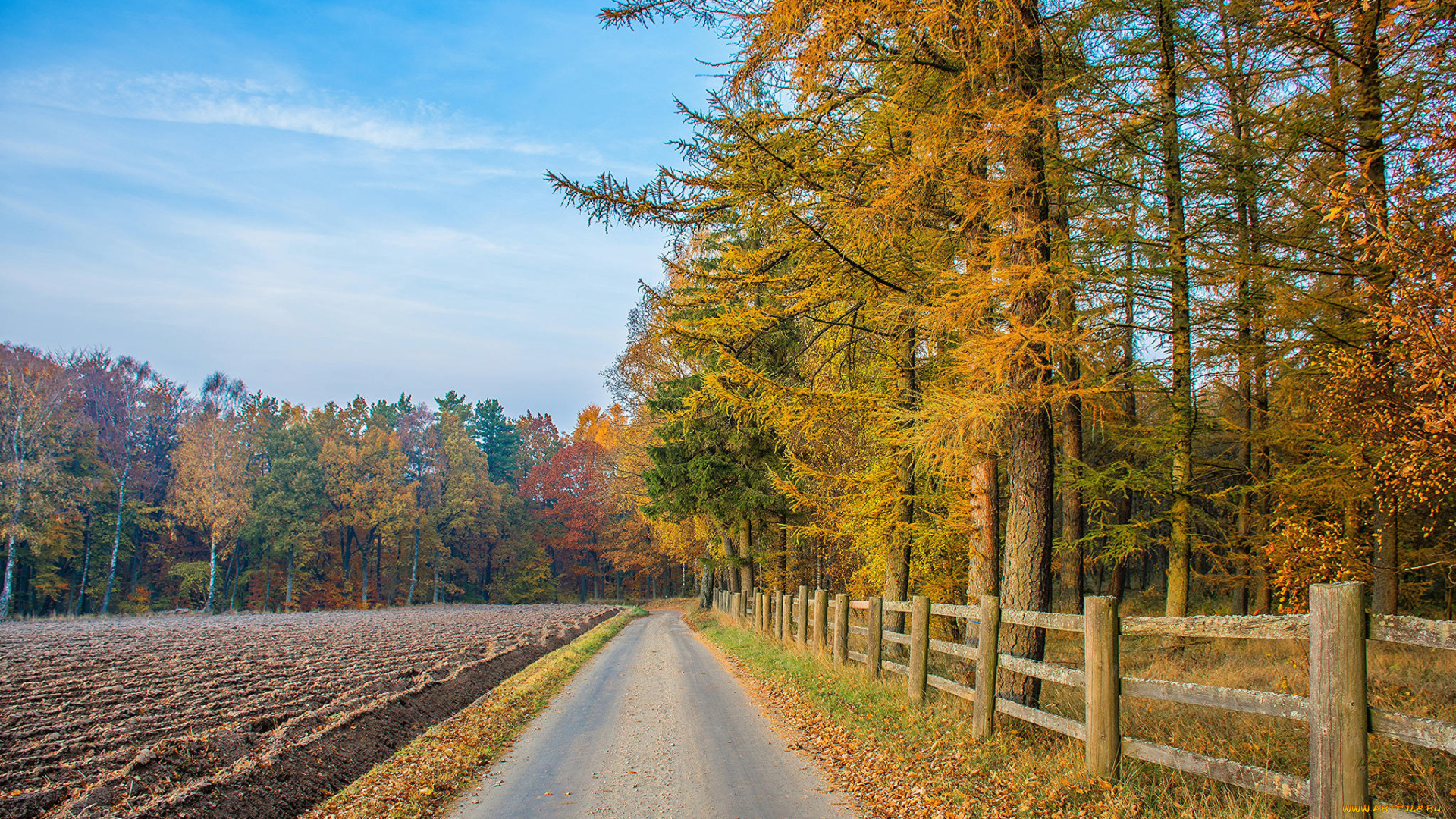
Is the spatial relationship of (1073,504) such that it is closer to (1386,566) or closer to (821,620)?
(1386,566)

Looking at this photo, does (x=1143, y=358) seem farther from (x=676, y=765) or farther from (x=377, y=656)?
(x=377, y=656)

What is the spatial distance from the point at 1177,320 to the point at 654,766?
33.2 ft

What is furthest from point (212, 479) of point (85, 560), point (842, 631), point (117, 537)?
point (842, 631)

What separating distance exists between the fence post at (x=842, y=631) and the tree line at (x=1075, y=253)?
1.30 metres

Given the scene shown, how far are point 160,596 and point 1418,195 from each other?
63.1 m

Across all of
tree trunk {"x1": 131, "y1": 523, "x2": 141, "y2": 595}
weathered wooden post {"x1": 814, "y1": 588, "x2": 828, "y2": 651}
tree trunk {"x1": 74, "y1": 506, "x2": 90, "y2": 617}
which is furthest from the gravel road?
tree trunk {"x1": 131, "y1": 523, "x2": 141, "y2": 595}

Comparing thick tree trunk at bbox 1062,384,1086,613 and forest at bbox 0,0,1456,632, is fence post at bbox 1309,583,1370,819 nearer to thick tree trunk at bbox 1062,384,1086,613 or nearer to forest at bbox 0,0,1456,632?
forest at bbox 0,0,1456,632

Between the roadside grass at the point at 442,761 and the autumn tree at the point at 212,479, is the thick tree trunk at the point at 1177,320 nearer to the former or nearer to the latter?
the roadside grass at the point at 442,761

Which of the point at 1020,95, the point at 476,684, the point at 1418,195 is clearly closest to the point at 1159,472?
the point at 1418,195

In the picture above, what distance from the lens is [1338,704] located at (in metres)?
3.63

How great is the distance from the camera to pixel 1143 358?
11.0 meters

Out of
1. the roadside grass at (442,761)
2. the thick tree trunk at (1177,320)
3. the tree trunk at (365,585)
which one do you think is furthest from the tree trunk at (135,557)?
the thick tree trunk at (1177,320)

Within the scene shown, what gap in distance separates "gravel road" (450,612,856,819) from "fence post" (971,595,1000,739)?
1640mm

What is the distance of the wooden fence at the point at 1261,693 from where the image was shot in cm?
353
